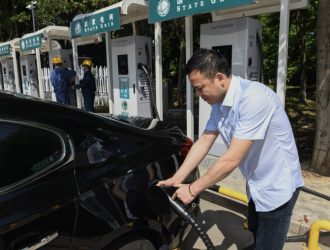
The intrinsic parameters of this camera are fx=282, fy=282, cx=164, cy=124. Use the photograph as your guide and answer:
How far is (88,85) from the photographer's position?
25.6ft

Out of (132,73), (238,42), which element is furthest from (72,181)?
(132,73)

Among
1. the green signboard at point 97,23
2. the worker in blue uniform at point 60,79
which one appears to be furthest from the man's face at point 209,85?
the worker in blue uniform at point 60,79

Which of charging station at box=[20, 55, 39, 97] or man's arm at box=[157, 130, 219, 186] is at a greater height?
charging station at box=[20, 55, 39, 97]

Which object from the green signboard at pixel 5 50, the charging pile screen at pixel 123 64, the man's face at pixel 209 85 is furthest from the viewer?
the green signboard at pixel 5 50

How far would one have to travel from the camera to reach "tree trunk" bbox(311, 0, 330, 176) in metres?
4.02

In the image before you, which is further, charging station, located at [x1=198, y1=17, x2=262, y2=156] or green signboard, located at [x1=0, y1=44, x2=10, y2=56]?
green signboard, located at [x1=0, y1=44, x2=10, y2=56]

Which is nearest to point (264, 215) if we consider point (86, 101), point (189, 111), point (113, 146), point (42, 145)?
point (113, 146)

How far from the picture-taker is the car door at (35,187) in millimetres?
1434

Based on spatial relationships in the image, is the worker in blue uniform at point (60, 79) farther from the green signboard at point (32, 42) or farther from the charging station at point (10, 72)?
the charging station at point (10, 72)

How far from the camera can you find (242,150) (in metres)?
1.57

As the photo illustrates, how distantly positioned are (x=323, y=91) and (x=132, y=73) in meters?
3.97

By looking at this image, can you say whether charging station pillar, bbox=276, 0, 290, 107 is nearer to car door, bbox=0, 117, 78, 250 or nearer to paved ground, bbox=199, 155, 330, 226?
paved ground, bbox=199, 155, 330, 226

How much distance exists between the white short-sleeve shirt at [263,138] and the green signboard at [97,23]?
4556 millimetres

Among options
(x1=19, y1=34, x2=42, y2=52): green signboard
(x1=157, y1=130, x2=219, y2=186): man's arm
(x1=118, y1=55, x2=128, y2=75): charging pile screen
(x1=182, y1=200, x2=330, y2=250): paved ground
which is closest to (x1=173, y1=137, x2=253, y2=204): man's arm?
(x1=157, y1=130, x2=219, y2=186): man's arm
